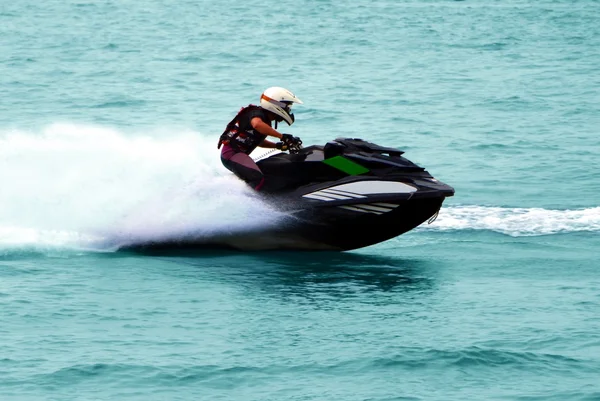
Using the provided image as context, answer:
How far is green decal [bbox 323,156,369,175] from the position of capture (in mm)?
13914

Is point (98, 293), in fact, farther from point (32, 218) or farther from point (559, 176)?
point (559, 176)

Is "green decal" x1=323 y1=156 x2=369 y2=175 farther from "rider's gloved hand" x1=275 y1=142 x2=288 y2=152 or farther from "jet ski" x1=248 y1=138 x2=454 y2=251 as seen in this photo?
"rider's gloved hand" x1=275 y1=142 x2=288 y2=152

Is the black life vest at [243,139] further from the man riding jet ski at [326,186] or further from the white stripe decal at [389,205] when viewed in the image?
the white stripe decal at [389,205]

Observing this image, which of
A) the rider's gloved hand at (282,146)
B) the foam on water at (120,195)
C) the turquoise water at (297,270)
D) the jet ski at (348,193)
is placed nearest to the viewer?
the turquoise water at (297,270)

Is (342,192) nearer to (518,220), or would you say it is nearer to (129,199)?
(129,199)

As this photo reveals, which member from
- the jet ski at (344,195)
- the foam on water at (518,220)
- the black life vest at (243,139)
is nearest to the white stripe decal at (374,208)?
the jet ski at (344,195)

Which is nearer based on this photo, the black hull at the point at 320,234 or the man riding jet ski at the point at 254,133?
the black hull at the point at 320,234

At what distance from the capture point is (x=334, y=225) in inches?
555

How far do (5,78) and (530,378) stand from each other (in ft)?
77.7

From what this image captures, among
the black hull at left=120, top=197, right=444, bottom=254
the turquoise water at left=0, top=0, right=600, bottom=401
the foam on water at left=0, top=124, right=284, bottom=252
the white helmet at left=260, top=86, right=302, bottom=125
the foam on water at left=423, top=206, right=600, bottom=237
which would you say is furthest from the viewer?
the foam on water at left=423, top=206, right=600, bottom=237

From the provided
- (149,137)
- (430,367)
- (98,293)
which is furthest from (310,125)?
(430,367)

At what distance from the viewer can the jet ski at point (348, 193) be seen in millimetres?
13758

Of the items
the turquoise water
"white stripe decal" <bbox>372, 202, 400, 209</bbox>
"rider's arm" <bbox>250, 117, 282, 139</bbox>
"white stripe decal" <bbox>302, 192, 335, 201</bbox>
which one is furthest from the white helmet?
"white stripe decal" <bbox>372, 202, 400, 209</bbox>

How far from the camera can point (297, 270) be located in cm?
1372
